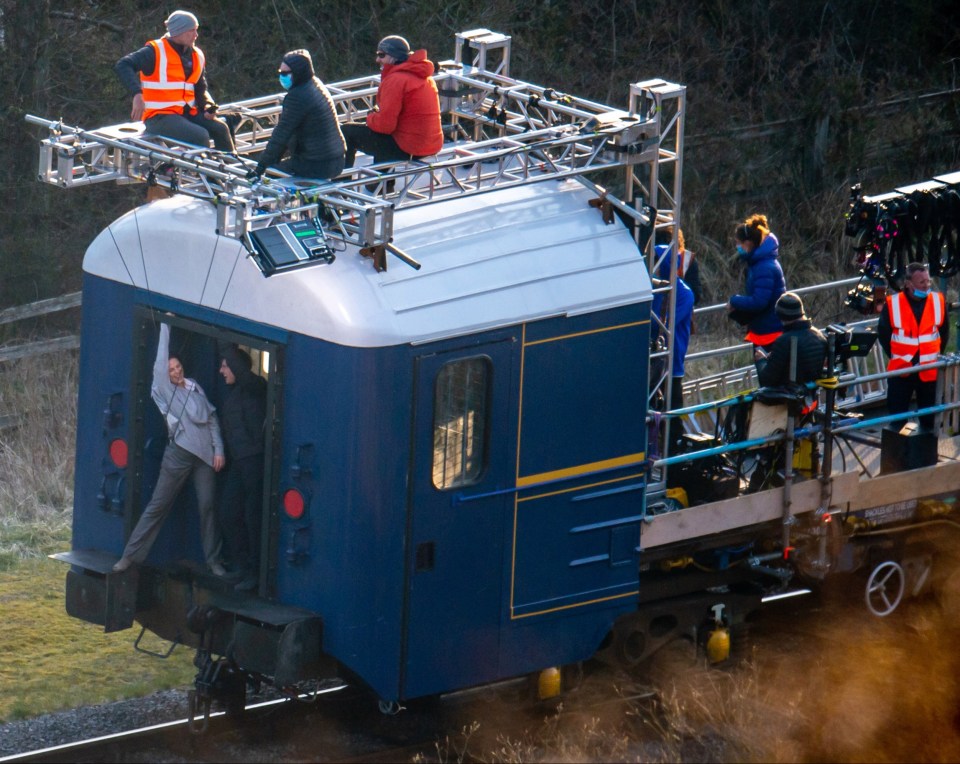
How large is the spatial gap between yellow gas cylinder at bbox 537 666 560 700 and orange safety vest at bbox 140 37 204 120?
12.9ft

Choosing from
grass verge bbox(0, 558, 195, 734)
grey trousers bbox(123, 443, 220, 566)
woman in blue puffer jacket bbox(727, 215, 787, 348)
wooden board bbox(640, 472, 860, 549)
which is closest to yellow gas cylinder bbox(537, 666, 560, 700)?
wooden board bbox(640, 472, 860, 549)

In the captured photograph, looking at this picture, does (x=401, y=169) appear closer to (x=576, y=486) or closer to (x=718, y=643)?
(x=576, y=486)

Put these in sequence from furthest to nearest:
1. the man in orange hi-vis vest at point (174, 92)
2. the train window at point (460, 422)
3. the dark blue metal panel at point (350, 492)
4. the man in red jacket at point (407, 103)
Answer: the man in orange hi-vis vest at point (174, 92) → the man in red jacket at point (407, 103) → the train window at point (460, 422) → the dark blue metal panel at point (350, 492)

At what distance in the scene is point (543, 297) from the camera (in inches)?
322

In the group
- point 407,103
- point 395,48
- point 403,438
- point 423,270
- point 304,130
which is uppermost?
point 395,48

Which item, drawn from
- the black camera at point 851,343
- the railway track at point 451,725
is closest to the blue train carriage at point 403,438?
the railway track at point 451,725

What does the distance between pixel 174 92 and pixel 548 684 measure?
4.10 metres

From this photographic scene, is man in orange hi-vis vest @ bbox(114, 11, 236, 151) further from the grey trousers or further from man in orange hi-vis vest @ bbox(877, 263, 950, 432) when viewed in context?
man in orange hi-vis vest @ bbox(877, 263, 950, 432)

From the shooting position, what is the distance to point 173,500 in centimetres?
856

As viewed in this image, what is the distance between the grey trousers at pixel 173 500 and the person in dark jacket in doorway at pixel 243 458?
8 cm

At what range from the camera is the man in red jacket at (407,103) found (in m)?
9.01

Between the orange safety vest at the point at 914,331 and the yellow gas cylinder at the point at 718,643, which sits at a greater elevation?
the orange safety vest at the point at 914,331

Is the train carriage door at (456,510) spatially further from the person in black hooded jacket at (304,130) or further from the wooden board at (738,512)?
the person in black hooded jacket at (304,130)

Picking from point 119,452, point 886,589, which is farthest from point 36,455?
point 886,589
